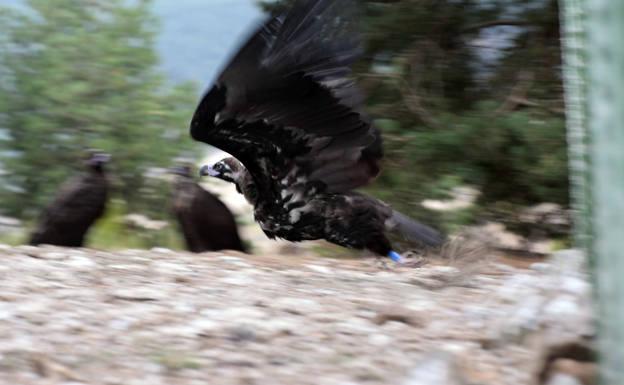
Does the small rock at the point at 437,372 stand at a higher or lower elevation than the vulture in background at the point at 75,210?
higher

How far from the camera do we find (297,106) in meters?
4.58

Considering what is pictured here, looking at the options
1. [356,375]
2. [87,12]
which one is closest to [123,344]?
[356,375]

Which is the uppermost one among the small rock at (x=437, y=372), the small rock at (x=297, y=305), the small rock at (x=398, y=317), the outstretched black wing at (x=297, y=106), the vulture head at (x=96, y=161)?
the outstretched black wing at (x=297, y=106)

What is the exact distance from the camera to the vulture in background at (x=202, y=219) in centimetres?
633

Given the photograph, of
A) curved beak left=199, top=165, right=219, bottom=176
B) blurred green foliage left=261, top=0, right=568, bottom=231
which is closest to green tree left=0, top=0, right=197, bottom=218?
blurred green foliage left=261, top=0, right=568, bottom=231

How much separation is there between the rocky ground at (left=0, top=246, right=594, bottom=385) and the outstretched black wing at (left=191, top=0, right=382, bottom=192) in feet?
1.76

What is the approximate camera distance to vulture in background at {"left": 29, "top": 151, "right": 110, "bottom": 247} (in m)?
6.20

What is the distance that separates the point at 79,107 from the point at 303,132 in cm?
322

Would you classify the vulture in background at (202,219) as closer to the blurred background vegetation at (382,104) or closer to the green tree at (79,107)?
the blurred background vegetation at (382,104)

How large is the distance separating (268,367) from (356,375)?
27cm

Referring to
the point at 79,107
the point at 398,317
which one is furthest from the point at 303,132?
the point at 79,107

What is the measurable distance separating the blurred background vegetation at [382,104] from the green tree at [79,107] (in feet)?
0.03

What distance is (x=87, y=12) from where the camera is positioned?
7934 mm

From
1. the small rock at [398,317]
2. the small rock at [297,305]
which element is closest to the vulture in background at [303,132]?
the small rock at [297,305]
